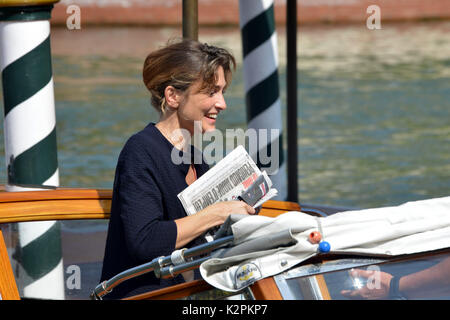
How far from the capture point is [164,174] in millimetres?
2191

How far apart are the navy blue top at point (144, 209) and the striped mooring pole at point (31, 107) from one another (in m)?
0.84

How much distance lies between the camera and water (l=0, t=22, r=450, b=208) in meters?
7.17

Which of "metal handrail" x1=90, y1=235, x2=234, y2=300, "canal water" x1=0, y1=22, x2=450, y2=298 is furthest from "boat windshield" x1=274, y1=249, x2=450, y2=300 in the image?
"canal water" x1=0, y1=22, x2=450, y2=298

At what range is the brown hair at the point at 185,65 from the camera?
2246 millimetres

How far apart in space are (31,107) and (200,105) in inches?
41.1

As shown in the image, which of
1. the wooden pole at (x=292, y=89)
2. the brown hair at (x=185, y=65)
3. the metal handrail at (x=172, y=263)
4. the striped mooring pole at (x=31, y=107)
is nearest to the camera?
the metal handrail at (x=172, y=263)

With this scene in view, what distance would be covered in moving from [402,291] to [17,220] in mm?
1307

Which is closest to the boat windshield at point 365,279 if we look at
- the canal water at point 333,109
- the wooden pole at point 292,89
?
the canal water at point 333,109

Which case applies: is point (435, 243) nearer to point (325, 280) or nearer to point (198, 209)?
point (325, 280)

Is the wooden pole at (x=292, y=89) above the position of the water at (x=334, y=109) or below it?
above

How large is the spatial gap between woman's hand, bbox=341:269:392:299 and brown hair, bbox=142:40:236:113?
803 millimetres

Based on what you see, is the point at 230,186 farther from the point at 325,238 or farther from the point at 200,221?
the point at 325,238

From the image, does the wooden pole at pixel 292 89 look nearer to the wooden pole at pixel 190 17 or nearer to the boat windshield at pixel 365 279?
the wooden pole at pixel 190 17

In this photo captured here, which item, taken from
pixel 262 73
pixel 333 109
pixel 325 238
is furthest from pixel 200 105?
pixel 333 109
